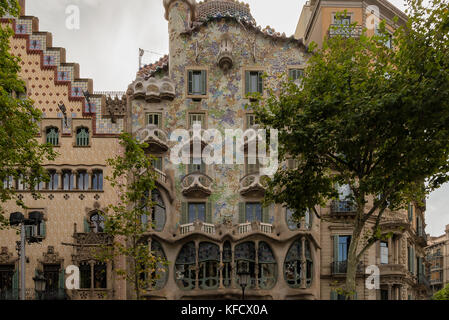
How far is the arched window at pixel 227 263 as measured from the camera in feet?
104

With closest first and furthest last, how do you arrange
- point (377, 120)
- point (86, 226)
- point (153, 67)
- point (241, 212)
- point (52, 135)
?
point (377, 120) → point (86, 226) → point (241, 212) → point (52, 135) → point (153, 67)

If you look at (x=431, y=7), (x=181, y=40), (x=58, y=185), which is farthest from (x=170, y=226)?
(x=431, y=7)

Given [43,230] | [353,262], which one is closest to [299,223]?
[353,262]

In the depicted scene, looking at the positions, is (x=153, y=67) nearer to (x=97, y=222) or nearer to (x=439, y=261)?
(x=97, y=222)

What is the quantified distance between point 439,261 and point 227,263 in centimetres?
5998

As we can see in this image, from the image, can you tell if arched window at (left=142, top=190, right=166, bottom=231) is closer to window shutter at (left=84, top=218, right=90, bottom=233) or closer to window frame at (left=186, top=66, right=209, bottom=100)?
window shutter at (left=84, top=218, right=90, bottom=233)

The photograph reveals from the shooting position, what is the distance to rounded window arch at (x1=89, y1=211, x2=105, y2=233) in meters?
32.0

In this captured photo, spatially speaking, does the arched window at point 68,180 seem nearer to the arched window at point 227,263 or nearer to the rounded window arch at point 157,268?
the rounded window arch at point 157,268

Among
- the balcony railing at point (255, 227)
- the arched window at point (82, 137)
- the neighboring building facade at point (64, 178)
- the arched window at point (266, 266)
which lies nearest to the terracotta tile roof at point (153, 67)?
the neighboring building facade at point (64, 178)

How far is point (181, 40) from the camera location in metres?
35.2

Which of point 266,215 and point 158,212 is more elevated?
point 158,212

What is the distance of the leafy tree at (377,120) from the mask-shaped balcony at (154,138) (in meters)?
9.96

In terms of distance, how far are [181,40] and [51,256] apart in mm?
14638

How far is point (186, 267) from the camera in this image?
32.0 meters
